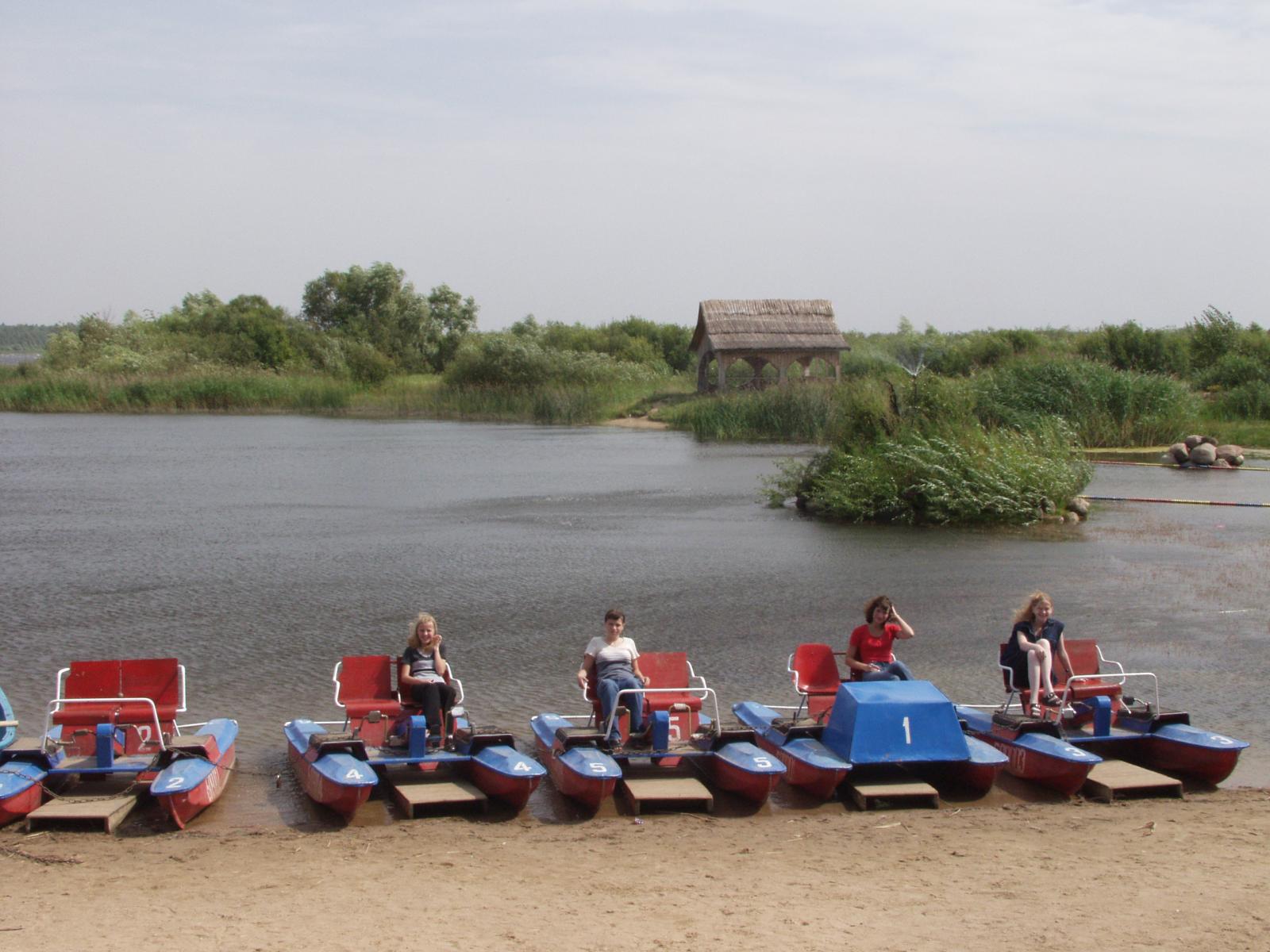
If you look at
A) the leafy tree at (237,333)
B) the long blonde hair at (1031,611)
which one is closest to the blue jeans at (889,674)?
the long blonde hair at (1031,611)

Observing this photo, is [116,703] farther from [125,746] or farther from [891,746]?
[891,746]

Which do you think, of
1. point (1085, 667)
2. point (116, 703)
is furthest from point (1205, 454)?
point (116, 703)

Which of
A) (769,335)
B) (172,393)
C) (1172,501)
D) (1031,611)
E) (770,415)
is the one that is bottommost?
(1172,501)

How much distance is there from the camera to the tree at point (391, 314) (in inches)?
3994

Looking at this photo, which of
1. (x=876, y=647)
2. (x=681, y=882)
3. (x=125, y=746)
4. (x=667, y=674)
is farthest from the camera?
(x=876, y=647)

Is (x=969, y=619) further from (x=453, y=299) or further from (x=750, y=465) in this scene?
(x=453, y=299)

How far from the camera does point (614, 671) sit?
10.9 m

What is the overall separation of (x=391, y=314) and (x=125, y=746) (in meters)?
94.6

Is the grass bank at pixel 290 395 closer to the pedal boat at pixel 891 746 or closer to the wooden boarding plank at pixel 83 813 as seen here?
the pedal boat at pixel 891 746

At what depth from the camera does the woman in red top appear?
1141 cm

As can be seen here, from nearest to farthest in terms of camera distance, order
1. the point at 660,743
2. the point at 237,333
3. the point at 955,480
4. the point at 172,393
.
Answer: the point at 660,743 < the point at 955,480 < the point at 172,393 < the point at 237,333

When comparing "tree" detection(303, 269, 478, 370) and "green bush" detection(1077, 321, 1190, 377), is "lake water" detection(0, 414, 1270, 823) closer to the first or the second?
"green bush" detection(1077, 321, 1190, 377)

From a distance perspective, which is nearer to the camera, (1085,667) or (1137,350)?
(1085,667)

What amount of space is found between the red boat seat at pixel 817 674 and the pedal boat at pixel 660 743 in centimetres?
71
